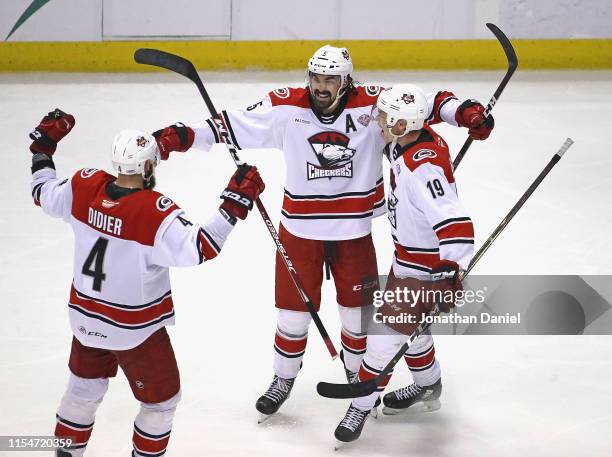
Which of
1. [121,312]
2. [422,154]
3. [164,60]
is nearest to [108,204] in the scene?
[121,312]

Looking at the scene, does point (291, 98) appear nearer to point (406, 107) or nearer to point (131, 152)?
point (406, 107)

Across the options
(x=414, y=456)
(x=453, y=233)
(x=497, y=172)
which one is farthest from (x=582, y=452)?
(x=497, y=172)

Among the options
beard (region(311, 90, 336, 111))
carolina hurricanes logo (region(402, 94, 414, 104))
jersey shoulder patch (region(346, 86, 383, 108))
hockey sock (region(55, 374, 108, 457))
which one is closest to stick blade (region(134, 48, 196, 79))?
beard (region(311, 90, 336, 111))

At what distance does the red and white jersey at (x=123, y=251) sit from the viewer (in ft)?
9.45

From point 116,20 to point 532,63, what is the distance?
9.43 feet

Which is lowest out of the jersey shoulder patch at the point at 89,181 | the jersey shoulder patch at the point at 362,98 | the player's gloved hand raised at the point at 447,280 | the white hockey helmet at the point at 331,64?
the player's gloved hand raised at the point at 447,280

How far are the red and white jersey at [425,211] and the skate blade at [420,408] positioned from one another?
1.73ft

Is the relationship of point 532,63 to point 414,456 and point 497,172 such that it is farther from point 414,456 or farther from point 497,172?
point 414,456

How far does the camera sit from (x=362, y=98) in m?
3.55

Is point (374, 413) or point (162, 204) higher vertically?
point (162, 204)

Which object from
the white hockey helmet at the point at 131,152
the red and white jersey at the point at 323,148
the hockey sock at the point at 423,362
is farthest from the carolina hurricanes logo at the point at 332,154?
the white hockey helmet at the point at 131,152

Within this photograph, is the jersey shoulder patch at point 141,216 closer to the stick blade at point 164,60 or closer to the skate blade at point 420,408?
the stick blade at point 164,60

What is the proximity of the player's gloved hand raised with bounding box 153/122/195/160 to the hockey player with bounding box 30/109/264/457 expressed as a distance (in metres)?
0.45

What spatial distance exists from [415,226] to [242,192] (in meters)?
0.65
